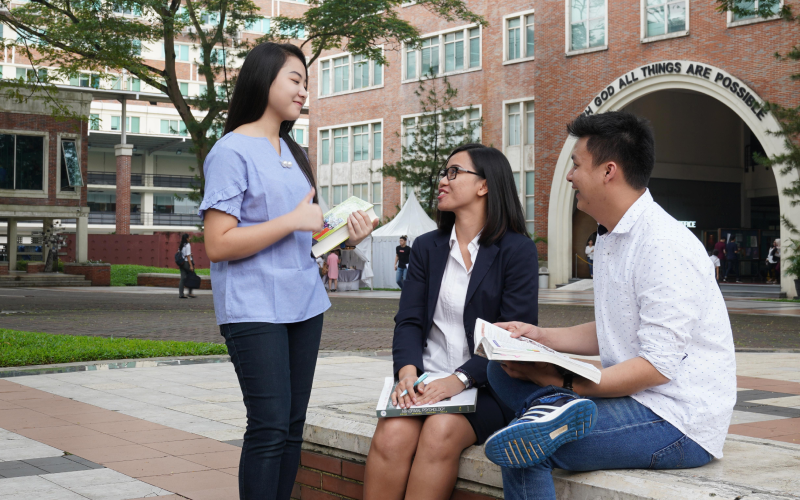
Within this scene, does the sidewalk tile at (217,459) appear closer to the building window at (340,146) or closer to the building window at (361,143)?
the building window at (361,143)

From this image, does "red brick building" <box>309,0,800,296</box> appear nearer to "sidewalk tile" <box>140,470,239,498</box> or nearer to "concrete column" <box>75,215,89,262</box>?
"concrete column" <box>75,215,89,262</box>

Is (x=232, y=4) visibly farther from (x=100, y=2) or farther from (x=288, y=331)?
(x=288, y=331)

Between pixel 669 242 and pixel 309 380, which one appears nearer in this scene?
pixel 669 242

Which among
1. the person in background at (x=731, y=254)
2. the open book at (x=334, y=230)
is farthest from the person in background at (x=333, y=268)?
the open book at (x=334, y=230)

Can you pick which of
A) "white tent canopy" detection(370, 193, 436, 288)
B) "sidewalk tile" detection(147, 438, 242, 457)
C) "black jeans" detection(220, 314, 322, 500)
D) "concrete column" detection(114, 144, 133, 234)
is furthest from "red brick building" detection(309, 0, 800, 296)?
"black jeans" detection(220, 314, 322, 500)

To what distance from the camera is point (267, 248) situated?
271 cm

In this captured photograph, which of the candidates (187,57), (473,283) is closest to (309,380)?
(473,283)

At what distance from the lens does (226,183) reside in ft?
8.72

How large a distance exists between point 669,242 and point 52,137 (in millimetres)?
34227

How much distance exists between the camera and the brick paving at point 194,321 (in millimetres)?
12148

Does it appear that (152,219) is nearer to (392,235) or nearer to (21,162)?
→ (21,162)

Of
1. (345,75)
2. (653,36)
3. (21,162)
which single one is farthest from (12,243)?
(653,36)

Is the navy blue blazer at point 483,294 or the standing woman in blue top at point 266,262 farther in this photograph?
the navy blue blazer at point 483,294

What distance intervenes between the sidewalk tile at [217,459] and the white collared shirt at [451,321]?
69.5 inches
